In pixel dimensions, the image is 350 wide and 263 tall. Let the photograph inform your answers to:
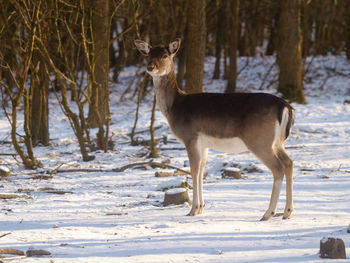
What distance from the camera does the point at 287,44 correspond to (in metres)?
18.4

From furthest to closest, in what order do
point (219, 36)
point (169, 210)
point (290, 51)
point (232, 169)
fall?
1. point (219, 36)
2. point (290, 51)
3. point (232, 169)
4. point (169, 210)

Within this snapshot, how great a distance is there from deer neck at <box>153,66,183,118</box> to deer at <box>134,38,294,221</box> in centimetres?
7

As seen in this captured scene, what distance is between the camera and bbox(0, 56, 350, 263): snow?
5.30 metres

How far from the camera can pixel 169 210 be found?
7.41 metres

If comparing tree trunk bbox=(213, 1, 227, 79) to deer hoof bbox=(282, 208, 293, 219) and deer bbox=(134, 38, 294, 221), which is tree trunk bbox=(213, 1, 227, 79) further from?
deer hoof bbox=(282, 208, 293, 219)

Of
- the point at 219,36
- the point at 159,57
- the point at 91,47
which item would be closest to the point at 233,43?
the point at 219,36

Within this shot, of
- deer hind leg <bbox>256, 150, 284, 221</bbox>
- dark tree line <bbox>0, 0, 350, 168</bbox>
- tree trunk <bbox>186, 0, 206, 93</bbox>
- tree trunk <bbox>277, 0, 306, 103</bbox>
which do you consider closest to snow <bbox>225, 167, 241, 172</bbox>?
dark tree line <bbox>0, 0, 350, 168</bbox>

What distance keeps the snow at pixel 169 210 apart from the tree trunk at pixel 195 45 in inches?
58.2


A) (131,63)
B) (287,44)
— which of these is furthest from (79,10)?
(131,63)

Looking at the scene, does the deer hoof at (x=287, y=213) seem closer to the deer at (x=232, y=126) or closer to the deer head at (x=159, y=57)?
the deer at (x=232, y=126)

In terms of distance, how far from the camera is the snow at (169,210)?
530 cm

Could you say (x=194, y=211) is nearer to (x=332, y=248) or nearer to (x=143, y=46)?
(x=143, y=46)

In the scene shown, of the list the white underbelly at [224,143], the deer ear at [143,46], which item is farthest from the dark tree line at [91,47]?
the white underbelly at [224,143]

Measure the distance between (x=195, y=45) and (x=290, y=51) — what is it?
6.01 meters
